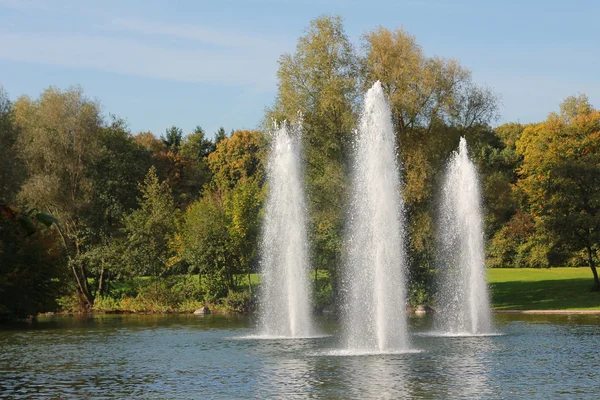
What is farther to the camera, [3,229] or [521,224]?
[521,224]

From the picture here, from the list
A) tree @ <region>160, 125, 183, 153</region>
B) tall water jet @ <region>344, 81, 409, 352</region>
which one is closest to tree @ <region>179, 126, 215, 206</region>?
tree @ <region>160, 125, 183, 153</region>

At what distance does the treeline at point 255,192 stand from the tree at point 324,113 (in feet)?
0.29

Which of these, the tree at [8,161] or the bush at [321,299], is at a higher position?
the tree at [8,161]

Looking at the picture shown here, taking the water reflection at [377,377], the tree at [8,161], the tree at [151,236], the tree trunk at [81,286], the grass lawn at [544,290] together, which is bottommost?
the water reflection at [377,377]

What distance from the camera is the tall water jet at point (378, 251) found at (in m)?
27.4

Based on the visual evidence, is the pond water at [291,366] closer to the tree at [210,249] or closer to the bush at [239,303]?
the bush at [239,303]

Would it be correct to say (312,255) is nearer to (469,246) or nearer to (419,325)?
(419,325)

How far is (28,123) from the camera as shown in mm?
59812

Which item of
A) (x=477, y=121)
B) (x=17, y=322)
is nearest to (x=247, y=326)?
(x=17, y=322)

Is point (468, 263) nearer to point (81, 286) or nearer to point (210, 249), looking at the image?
point (210, 249)

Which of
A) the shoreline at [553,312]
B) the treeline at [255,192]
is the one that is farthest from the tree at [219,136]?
the shoreline at [553,312]

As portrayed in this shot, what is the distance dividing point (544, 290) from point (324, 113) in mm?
20569

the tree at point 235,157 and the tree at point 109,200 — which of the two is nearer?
the tree at point 109,200

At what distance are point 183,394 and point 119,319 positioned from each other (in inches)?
1274
